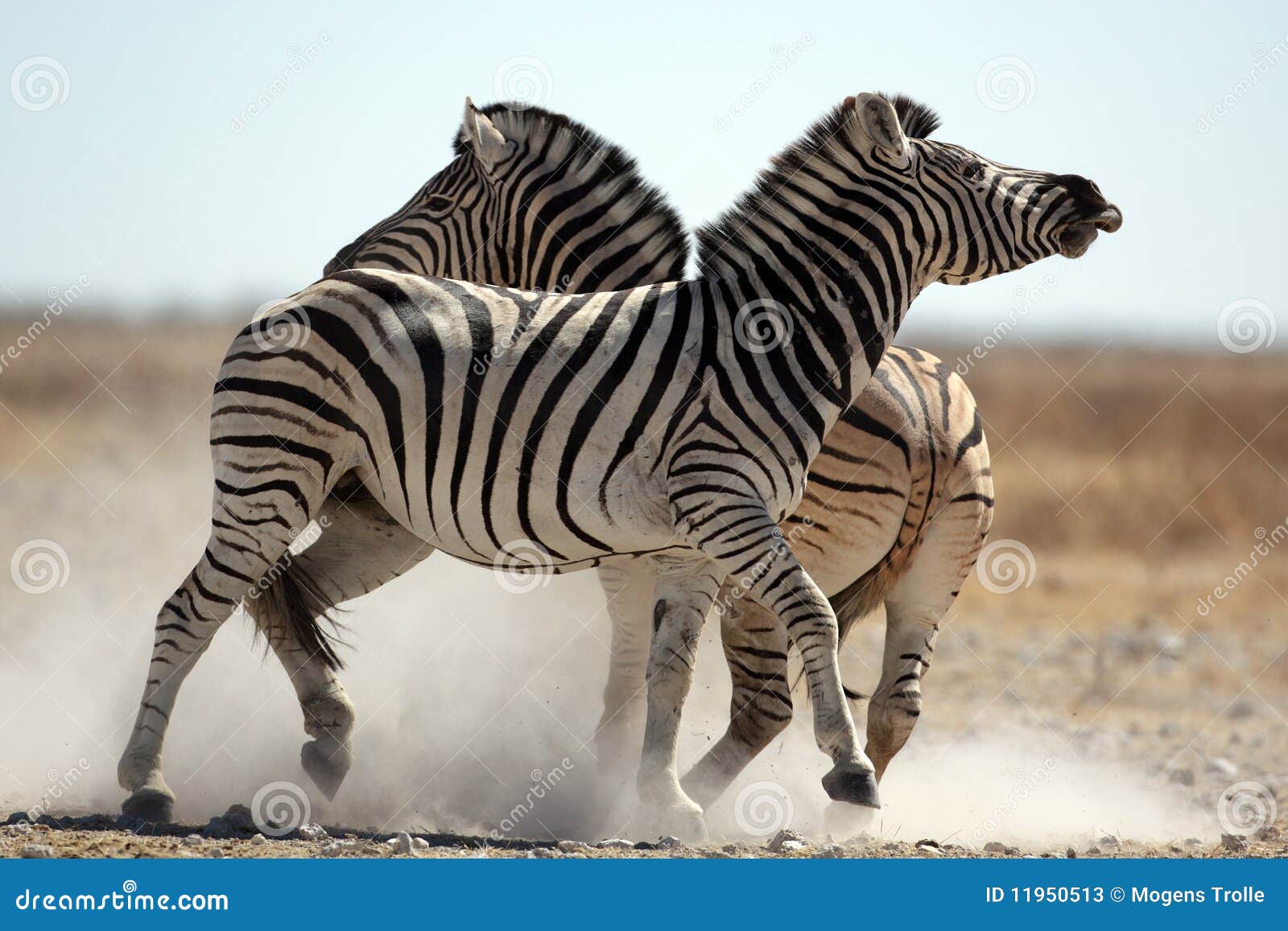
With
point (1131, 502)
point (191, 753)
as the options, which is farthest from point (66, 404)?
point (191, 753)

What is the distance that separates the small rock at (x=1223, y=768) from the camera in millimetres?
9156

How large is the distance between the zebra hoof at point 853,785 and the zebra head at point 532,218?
9.36 ft

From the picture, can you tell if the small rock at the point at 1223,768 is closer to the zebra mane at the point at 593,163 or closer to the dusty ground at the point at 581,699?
the dusty ground at the point at 581,699

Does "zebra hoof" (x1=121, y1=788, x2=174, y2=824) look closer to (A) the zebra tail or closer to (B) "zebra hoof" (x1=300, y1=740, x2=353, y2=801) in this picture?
(B) "zebra hoof" (x1=300, y1=740, x2=353, y2=801)

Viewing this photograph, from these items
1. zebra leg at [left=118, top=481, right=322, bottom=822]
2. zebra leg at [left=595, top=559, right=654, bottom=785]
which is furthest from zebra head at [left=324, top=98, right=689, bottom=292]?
zebra leg at [left=118, top=481, right=322, bottom=822]

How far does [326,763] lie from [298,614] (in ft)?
2.39

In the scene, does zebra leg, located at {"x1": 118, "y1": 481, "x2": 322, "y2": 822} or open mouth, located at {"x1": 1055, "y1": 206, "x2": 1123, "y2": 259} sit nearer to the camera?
zebra leg, located at {"x1": 118, "y1": 481, "x2": 322, "y2": 822}

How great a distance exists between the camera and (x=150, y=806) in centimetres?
588

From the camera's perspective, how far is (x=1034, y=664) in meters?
13.0

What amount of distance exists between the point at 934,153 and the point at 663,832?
330 cm

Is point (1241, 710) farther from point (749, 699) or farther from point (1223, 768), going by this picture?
point (749, 699)

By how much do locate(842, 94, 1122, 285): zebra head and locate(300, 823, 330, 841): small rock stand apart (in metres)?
3.67

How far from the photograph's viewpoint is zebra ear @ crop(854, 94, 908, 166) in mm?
6148

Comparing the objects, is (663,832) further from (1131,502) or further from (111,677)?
(1131,502)
